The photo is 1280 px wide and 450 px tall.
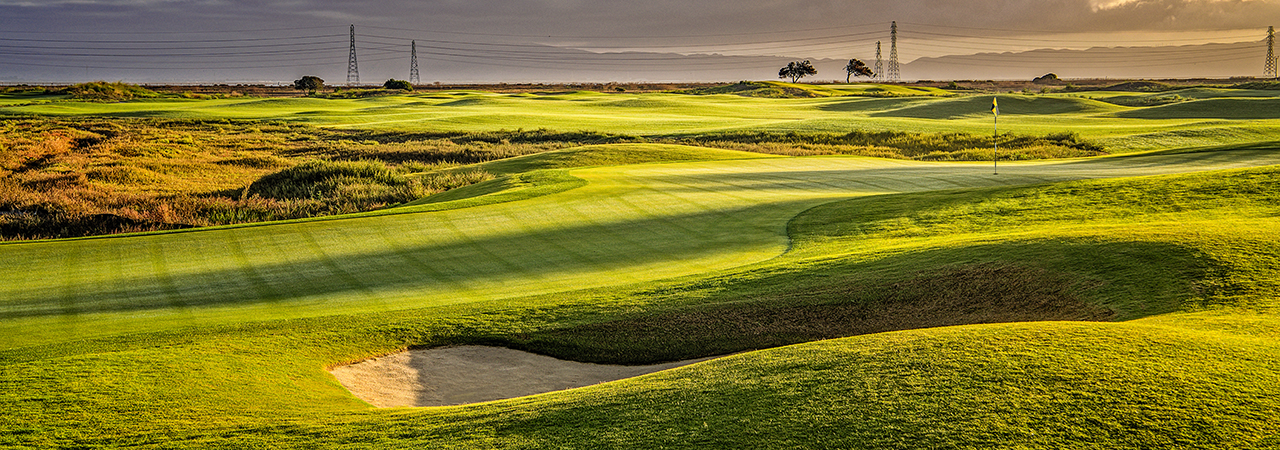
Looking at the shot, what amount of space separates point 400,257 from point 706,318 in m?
7.34

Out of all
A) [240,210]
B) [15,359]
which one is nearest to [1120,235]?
[15,359]

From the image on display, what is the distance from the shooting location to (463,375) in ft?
31.8

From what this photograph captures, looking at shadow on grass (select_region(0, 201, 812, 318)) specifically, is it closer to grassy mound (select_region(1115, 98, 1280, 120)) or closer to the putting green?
the putting green

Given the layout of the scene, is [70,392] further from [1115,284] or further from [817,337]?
[1115,284]

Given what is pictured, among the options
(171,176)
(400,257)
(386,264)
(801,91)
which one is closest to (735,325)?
(386,264)

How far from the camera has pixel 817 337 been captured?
32.6 ft

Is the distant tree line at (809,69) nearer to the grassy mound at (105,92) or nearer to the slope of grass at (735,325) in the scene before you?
the grassy mound at (105,92)

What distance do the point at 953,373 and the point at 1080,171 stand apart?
23276 mm

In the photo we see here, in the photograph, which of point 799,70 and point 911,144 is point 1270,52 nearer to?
point 799,70

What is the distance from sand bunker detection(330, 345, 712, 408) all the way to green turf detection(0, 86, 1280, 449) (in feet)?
0.93

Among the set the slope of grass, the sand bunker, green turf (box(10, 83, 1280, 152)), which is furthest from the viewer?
green turf (box(10, 83, 1280, 152))

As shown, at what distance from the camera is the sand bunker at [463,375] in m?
8.95

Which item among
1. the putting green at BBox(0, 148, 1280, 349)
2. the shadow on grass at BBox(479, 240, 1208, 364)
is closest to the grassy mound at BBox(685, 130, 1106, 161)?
the putting green at BBox(0, 148, 1280, 349)

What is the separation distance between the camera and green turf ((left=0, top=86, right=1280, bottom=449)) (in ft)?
19.0
